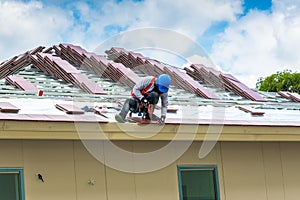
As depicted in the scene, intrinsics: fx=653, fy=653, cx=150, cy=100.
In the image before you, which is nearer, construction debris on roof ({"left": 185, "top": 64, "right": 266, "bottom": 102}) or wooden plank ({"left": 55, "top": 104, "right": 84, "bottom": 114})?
wooden plank ({"left": 55, "top": 104, "right": 84, "bottom": 114})

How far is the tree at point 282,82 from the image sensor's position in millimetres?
49562

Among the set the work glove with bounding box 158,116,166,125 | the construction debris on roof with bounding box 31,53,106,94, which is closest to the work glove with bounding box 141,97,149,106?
the work glove with bounding box 158,116,166,125

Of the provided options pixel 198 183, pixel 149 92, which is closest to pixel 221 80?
pixel 198 183

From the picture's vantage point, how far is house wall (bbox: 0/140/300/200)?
10438mm

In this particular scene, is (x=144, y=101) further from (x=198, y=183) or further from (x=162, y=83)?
(x=198, y=183)

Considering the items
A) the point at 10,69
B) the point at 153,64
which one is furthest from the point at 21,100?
the point at 153,64

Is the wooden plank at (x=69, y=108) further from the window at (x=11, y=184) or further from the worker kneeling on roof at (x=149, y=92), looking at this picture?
the window at (x=11, y=184)

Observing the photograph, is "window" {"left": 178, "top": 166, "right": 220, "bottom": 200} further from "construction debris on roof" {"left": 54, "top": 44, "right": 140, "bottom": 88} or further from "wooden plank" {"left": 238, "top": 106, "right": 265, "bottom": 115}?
"construction debris on roof" {"left": 54, "top": 44, "right": 140, "bottom": 88}

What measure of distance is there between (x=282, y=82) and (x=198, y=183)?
38.9 meters

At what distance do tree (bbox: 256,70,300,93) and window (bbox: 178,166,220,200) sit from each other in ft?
124

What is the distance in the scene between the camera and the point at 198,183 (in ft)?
40.3

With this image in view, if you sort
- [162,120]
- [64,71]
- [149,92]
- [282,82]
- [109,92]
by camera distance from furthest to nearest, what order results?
[282,82]
[64,71]
[109,92]
[149,92]
[162,120]

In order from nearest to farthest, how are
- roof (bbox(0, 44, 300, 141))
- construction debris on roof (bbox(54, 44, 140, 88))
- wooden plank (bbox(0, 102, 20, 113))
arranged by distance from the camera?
wooden plank (bbox(0, 102, 20, 113)) → roof (bbox(0, 44, 300, 141)) → construction debris on roof (bbox(54, 44, 140, 88))

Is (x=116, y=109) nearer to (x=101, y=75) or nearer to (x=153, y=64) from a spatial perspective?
(x=101, y=75)
